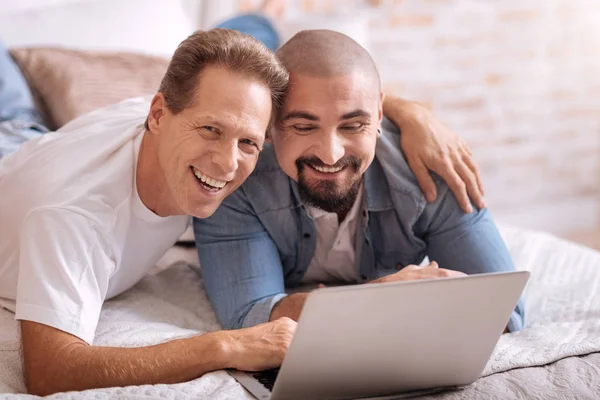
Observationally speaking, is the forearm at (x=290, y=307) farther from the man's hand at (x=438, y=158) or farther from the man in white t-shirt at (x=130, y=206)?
the man's hand at (x=438, y=158)

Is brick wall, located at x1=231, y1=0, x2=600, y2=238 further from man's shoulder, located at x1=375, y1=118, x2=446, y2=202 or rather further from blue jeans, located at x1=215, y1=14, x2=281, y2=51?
man's shoulder, located at x1=375, y1=118, x2=446, y2=202

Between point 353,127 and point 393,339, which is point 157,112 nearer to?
point 353,127

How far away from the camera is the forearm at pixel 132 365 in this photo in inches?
52.6

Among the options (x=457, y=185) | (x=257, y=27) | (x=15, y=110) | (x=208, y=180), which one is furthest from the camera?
(x=257, y=27)

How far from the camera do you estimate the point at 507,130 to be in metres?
3.86

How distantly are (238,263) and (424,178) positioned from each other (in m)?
0.46

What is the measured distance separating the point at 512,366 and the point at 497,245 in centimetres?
40

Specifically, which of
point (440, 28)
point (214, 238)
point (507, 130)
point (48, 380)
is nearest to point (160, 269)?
point (214, 238)

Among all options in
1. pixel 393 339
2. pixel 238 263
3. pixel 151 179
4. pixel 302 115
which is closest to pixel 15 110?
pixel 151 179

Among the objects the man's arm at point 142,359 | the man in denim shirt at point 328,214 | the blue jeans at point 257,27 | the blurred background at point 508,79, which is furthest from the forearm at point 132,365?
the blurred background at point 508,79

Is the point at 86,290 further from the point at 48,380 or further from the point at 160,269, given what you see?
the point at 160,269

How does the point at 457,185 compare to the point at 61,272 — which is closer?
the point at 61,272

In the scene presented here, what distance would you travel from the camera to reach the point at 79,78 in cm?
233

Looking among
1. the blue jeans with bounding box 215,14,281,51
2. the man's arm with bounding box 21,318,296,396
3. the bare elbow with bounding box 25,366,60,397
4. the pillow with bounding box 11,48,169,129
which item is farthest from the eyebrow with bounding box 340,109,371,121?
the blue jeans with bounding box 215,14,281,51
